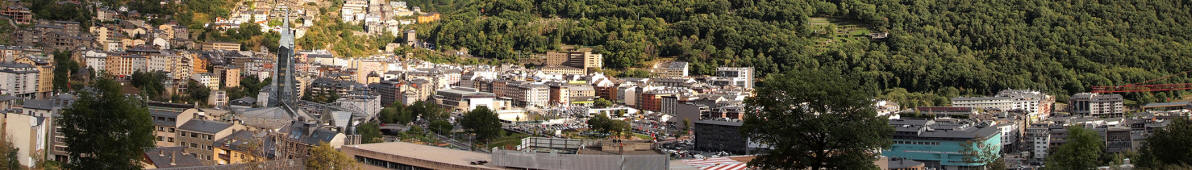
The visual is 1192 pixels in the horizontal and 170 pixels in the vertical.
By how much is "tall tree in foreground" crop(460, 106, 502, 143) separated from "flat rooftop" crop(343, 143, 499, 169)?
17.6m

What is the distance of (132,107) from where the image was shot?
68.5 ft

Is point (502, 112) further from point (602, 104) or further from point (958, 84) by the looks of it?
point (958, 84)

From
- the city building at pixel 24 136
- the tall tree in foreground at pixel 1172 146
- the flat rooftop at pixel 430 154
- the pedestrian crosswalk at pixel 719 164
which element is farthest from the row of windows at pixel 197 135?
the tall tree in foreground at pixel 1172 146

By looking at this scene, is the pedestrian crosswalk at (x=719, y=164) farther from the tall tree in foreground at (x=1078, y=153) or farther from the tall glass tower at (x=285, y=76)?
the tall glass tower at (x=285, y=76)

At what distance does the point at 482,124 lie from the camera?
135ft

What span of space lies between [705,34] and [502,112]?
80.0ft

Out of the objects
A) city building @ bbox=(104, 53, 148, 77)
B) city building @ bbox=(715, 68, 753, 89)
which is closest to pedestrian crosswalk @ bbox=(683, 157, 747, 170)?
city building @ bbox=(104, 53, 148, 77)

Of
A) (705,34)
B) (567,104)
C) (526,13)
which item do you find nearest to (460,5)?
(526,13)

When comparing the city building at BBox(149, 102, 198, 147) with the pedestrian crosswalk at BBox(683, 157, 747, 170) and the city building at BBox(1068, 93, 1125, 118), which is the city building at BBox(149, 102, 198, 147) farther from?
the city building at BBox(1068, 93, 1125, 118)

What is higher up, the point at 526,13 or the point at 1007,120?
the point at 526,13

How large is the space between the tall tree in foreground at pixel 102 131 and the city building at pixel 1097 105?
4607cm

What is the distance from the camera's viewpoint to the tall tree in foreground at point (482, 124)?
134 ft

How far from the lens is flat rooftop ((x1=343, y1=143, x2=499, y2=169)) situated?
67.3 ft

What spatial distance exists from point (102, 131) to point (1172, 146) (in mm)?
16579
